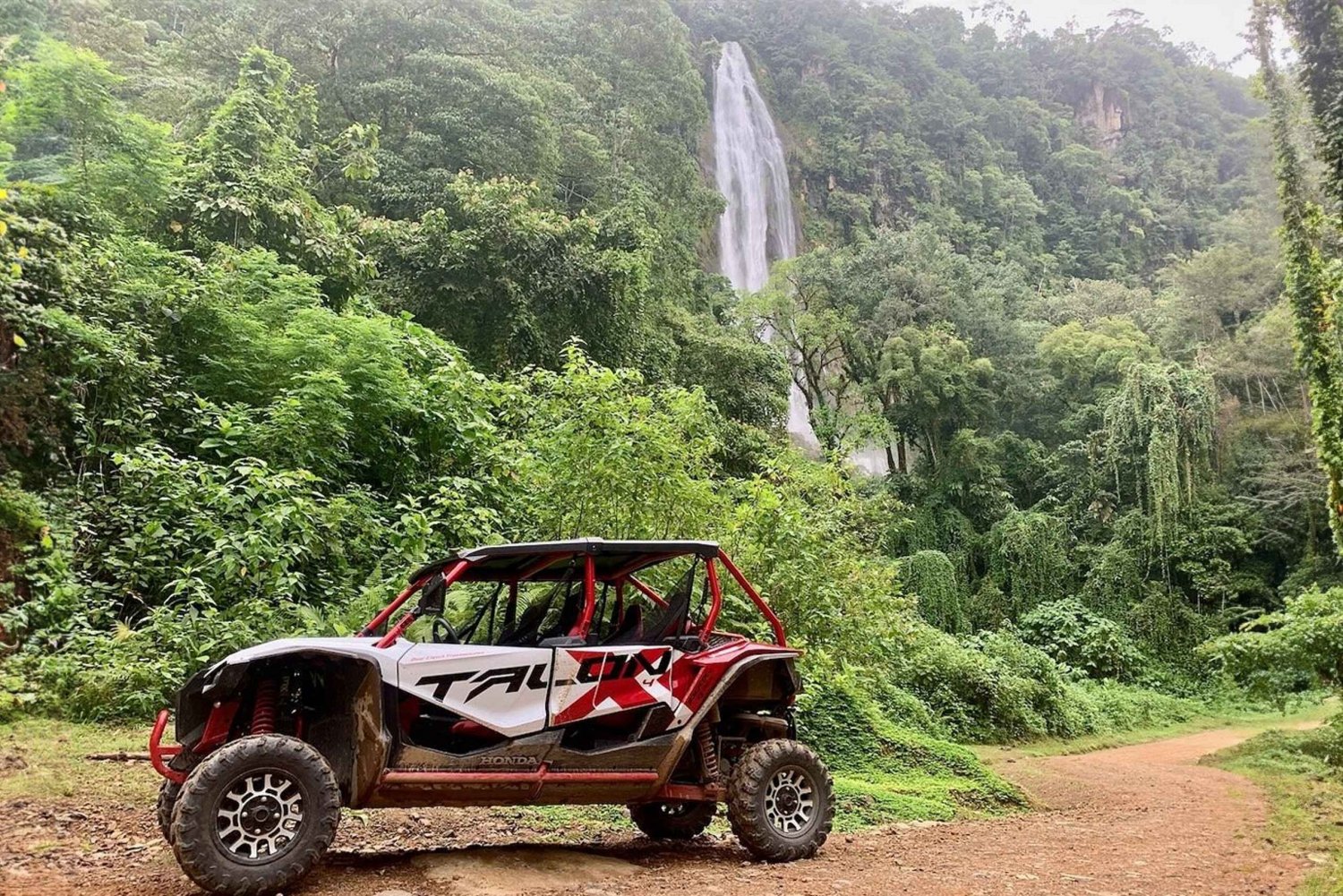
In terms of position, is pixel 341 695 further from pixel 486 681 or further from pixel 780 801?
pixel 780 801

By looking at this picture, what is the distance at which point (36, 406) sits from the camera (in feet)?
28.0

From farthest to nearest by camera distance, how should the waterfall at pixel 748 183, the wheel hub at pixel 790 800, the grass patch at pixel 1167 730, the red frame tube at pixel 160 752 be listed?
the waterfall at pixel 748 183, the grass patch at pixel 1167 730, the wheel hub at pixel 790 800, the red frame tube at pixel 160 752

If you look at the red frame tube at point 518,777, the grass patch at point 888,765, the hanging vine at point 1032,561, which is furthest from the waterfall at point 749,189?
the red frame tube at point 518,777

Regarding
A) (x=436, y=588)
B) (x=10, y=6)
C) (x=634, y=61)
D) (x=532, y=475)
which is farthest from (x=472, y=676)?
(x=634, y=61)

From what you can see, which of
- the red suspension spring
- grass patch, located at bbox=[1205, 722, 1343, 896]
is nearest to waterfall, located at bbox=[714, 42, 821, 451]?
grass patch, located at bbox=[1205, 722, 1343, 896]

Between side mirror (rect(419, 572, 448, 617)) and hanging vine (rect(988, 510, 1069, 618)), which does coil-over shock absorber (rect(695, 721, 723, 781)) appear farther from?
hanging vine (rect(988, 510, 1069, 618))

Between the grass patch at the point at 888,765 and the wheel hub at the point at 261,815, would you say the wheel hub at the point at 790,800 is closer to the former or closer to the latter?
the wheel hub at the point at 261,815

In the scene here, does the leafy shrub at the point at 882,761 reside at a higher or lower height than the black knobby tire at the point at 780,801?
lower

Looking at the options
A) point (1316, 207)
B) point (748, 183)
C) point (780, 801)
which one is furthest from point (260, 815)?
point (748, 183)

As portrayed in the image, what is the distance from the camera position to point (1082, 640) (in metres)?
25.6

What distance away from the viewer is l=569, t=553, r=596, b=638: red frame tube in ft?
15.2

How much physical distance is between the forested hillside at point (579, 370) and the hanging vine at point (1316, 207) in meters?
7.31

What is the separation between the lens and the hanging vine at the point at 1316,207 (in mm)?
13703

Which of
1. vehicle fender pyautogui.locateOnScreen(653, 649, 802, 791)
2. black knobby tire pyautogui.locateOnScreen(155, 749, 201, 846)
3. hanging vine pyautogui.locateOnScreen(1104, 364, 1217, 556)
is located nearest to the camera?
black knobby tire pyautogui.locateOnScreen(155, 749, 201, 846)
